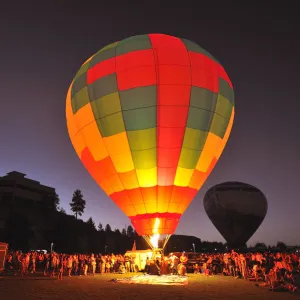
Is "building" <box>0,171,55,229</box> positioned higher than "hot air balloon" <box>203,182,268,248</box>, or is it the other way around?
"building" <box>0,171,55,229</box>

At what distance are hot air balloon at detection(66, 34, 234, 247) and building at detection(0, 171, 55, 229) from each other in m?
62.8

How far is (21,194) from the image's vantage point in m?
81.6

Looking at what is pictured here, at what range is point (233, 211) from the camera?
47.8 metres

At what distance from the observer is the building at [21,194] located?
76.8m

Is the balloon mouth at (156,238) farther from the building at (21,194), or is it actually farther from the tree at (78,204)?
the tree at (78,204)

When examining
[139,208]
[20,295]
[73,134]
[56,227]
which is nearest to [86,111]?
[73,134]

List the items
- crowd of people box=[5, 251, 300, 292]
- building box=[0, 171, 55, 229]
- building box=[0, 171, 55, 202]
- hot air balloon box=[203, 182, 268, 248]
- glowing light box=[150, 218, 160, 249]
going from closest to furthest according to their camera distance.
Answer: crowd of people box=[5, 251, 300, 292] < glowing light box=[150, 218, 160, 249] < hot air balloon box=[203, 182, 268, 248] < building box=[0, 171, 55, 229] < building box=[0, 171, 55, 202]

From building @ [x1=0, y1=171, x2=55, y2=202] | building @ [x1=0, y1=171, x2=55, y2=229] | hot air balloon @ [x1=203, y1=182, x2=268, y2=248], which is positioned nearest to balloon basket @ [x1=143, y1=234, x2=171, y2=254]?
hot air balloon @ [x1=203, y1=182, x2=268, y2=248]

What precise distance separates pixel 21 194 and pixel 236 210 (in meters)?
54.1

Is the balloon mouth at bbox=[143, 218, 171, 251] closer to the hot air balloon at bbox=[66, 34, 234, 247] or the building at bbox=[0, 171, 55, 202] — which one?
the hot air balloon at bbox=[66, 34, 234, 247]

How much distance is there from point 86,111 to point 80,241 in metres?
62.3

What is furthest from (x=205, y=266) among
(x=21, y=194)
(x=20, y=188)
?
(x=20, y=188)

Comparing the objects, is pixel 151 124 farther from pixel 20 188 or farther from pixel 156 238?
pixel 20 188

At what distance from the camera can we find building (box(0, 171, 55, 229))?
252 ft
